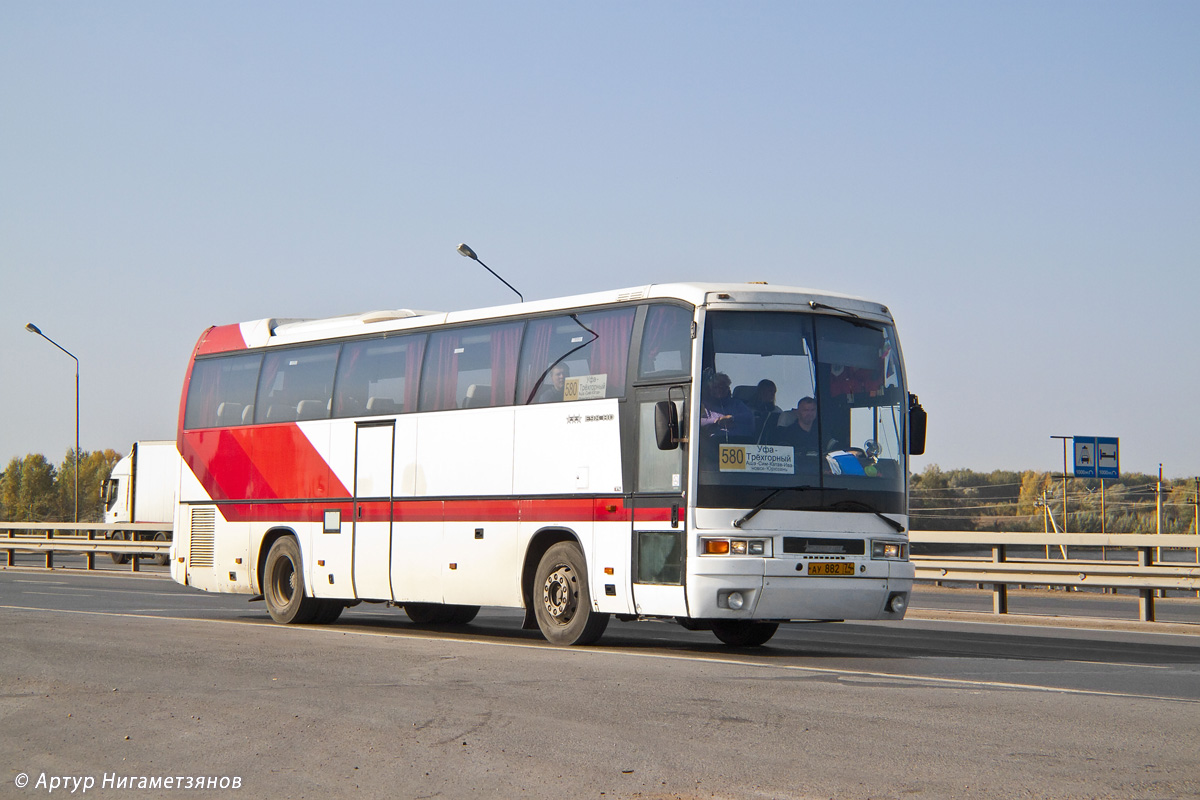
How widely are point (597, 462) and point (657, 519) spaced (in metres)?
1.18

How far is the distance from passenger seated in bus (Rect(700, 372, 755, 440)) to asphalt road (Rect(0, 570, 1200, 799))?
219cm

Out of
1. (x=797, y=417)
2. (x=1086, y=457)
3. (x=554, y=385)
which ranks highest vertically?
(x=554, y=385)

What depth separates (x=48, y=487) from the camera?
146625 mm

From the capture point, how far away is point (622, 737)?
25.9 ft

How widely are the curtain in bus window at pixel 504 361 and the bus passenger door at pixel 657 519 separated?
2.21 m

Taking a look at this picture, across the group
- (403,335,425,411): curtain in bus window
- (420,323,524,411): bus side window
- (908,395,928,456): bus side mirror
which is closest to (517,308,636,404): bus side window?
(420,323,524,411): bus side window

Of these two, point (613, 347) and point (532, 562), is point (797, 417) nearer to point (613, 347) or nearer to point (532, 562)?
point (613, 347)

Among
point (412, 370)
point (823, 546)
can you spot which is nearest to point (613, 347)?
point (823, 546)

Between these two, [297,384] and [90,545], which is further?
[90,545]

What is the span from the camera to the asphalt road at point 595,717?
264 inches

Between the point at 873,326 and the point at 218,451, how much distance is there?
34.1ft

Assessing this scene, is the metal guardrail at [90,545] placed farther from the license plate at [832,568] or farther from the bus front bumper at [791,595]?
the license plate at [832,568]

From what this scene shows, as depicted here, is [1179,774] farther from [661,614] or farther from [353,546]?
[353,546]

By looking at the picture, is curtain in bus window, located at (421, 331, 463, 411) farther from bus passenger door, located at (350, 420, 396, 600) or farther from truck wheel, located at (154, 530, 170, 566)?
truck wheel, located at (154, 530, 170, 566)
